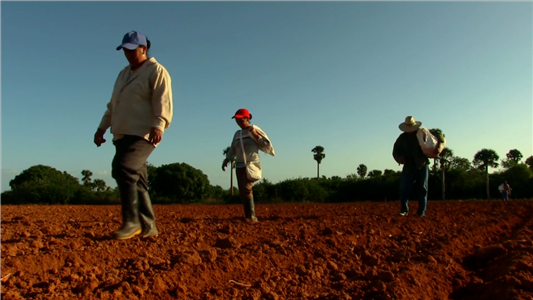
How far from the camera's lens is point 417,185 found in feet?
21.9

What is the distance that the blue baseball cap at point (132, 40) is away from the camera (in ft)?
11.7

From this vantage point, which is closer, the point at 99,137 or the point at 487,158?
the point at 99,137

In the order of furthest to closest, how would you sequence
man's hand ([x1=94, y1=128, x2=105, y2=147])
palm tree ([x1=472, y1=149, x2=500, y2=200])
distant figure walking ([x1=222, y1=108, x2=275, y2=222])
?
palm tree ([x1=472, y1=149, x2=500, y2=200]) → distant figure walking ([x1=222, y1=108, x2=275, y2=222]) → man's hand ([x1=94, y1=128, x2=105, y2=147])

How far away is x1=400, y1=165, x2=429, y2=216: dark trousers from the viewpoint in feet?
21.2

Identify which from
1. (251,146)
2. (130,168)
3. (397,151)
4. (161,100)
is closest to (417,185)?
(397,151)

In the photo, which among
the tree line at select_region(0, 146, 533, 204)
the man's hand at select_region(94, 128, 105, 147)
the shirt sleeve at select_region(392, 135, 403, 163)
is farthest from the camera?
the tree line at select_region(0, 146, 533, 204)

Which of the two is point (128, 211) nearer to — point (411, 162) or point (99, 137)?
point (99, 137)

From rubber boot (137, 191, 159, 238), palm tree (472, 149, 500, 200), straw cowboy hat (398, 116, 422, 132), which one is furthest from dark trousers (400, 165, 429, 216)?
palm tree (472, 149, 500, 200)

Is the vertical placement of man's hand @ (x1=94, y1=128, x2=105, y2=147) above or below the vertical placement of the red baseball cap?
below

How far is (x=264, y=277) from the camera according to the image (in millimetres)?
2615

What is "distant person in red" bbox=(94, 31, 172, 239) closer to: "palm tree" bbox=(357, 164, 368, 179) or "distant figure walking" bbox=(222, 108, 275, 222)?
"distant figure walking" bbox=(222, 108, 275, 222)

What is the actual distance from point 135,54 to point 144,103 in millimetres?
466

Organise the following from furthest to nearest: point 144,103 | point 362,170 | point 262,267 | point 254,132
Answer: point 362,170
point 254,132
point 144,103
point 262,267

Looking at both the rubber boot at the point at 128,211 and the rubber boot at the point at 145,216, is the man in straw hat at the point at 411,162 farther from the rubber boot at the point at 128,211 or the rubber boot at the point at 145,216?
the rubber boot at the point at 128,211
